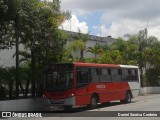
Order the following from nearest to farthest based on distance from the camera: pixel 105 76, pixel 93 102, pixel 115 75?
pixel 93 102 < pixel 105 76 < pixel 115 75

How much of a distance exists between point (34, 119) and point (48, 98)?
4616mm

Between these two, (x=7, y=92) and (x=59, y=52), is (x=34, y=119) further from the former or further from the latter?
(x=59, y=52)

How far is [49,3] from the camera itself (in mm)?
27250

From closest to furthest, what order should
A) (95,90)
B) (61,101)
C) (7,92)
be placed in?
(61,101)
(95,90)
(7,92)

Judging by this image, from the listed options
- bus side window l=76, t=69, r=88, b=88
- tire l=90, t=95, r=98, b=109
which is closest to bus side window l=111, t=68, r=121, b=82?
tire l=90, t=95, r=98, b=109

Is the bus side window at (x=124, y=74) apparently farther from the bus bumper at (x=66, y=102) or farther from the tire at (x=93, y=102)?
the bus bumper at (x=66, y=102)

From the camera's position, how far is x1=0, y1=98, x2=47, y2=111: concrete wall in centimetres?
2152

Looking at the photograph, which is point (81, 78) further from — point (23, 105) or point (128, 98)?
point (128, 98)

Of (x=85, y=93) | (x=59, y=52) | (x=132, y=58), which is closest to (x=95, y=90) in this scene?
(x=85, y=93)

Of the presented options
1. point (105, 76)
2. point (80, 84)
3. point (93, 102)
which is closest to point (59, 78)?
point (80, 84)

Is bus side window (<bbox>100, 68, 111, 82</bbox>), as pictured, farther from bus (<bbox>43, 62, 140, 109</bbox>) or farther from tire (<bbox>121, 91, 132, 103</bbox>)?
tire (<bbox>121, 91, 132, 103</bbox>)

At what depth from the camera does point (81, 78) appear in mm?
23062

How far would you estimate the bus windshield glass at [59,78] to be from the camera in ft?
73.4

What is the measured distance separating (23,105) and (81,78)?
146 inches
